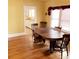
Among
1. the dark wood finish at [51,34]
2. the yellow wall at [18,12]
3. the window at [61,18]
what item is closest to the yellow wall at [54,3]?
the yellow wall at [18,12]

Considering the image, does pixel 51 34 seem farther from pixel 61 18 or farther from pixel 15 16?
pixel 15 16

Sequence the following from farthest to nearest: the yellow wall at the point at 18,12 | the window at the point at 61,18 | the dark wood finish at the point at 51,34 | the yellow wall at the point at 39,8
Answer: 1. the yellow wall at the point at 39,8
2. the yellow wall at the point at 18,12
3. the window at the point at 61,18
4. the dark wood finish at the point at 51,34

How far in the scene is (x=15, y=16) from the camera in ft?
30.3

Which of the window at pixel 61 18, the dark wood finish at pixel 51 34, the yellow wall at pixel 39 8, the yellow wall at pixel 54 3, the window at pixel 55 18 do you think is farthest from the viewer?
the yellow wall at pixel 39 8

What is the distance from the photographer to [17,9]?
929 centimetres

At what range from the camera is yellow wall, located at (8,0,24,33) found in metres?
8.94

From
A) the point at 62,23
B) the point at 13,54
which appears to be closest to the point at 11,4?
the point at 62,23

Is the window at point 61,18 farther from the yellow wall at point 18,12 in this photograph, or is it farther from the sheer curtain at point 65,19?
the yellow wall at point 18,12

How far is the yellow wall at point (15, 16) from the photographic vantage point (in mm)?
8938

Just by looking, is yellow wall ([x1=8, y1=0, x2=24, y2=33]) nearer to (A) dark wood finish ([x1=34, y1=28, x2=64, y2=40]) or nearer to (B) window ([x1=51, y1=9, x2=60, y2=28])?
(B) window ([x1=51, y1=9, x2=60, y2=28])

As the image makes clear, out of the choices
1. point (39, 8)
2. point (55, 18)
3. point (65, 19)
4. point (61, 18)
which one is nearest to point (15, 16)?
point (39, 8)

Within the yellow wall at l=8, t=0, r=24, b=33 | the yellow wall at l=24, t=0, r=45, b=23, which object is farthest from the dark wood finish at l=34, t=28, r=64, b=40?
the yellow wall at l=24, t=0, r=45, b=23
